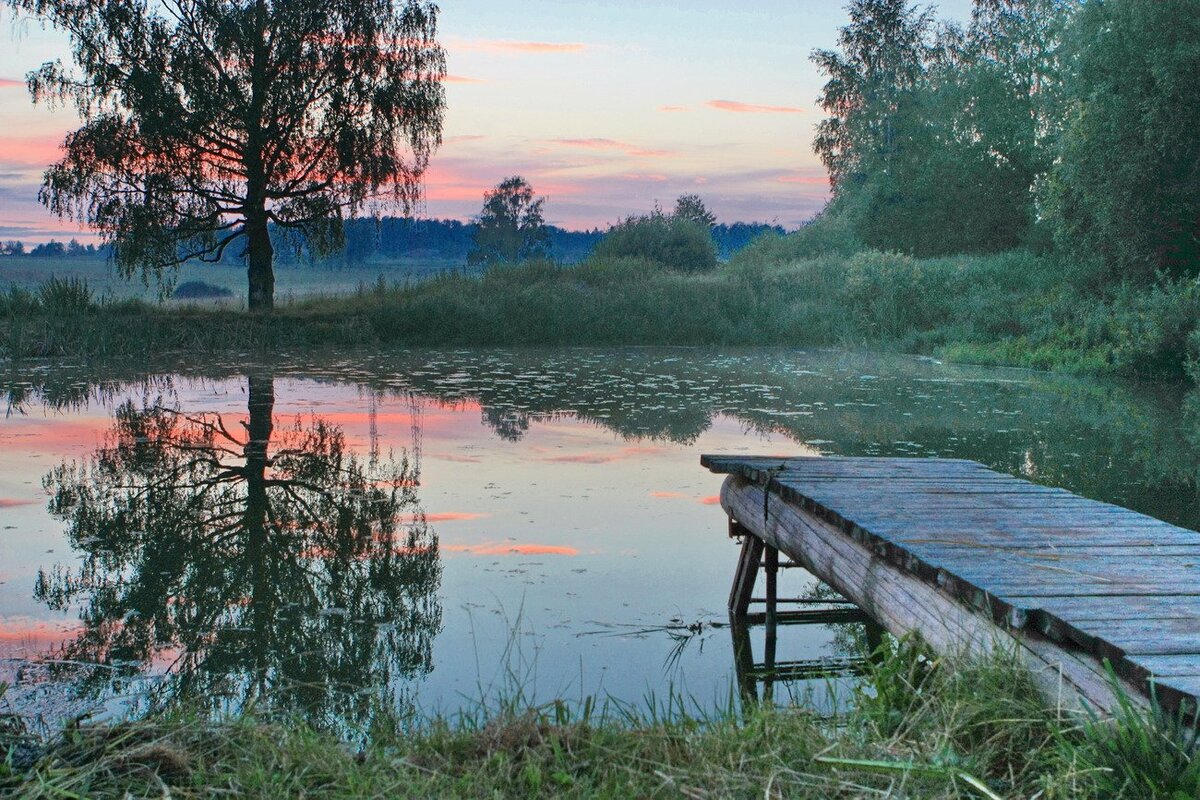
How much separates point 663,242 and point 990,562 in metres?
31.4

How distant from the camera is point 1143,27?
1895cm

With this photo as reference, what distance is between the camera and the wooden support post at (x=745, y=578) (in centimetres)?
552

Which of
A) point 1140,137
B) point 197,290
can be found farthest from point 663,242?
point 197,290

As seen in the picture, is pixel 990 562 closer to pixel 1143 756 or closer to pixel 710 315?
pixel 1143 756

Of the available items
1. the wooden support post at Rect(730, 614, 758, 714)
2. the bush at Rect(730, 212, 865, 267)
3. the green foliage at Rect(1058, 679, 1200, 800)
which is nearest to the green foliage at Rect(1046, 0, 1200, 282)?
the wooden support post at Rect(730, 614, 758, 714)

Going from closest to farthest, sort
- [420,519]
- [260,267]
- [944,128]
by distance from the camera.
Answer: [420,519]
[260,267]
[944,128]

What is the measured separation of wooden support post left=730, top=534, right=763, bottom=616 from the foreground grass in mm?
2094

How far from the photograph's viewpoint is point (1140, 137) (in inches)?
755

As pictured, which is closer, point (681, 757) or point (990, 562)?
point (681, 757)

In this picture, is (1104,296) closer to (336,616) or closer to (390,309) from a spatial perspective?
Result: (390,309)

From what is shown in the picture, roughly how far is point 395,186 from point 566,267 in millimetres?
5110

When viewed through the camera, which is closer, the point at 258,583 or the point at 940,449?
the point at 258,583

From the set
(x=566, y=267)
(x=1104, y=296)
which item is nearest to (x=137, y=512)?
(x=1104, y=296)

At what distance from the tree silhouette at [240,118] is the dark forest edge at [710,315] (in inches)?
61.9
